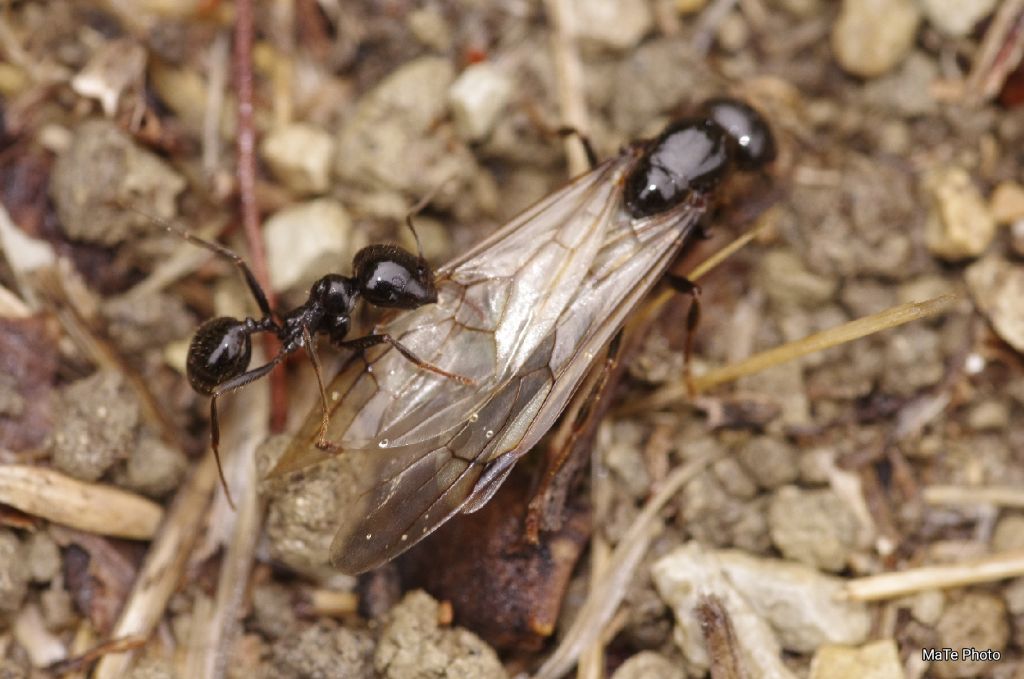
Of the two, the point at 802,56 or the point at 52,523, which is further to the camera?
the point at 802,56

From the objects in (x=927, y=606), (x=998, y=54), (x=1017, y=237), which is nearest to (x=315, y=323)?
(x=927, y=606)

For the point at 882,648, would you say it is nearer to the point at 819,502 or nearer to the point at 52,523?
the point at 819,502

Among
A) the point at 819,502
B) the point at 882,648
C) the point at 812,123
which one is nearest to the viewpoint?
the point at 882,648

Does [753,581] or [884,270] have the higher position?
[884,270]

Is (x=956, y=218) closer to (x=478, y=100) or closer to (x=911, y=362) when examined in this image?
(x=911, y=362)

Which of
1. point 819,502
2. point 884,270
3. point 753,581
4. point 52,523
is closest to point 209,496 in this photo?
point 52,523
